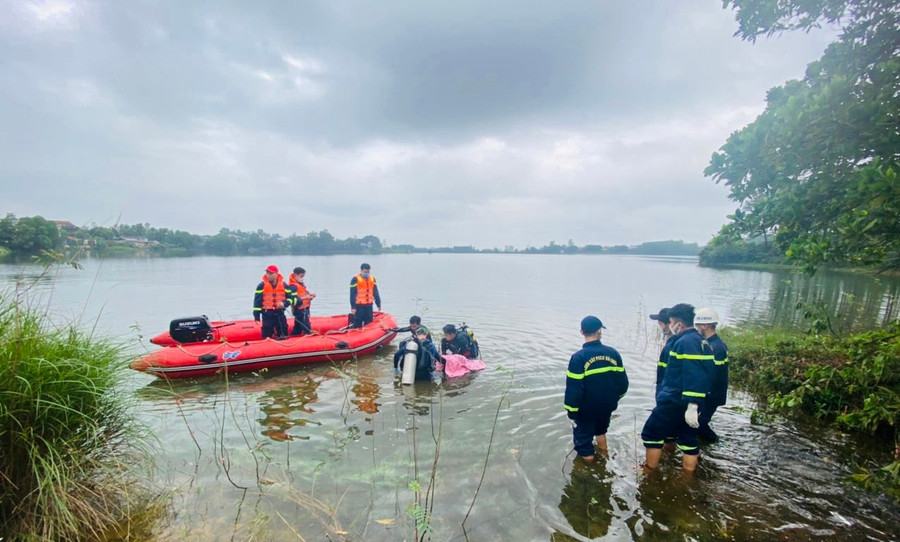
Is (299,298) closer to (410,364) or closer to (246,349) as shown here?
(246,349)

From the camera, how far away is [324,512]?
11.1 ft

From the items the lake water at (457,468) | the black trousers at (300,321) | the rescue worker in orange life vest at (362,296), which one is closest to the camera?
the lake water at (457,468)

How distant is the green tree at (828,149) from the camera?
3584mm

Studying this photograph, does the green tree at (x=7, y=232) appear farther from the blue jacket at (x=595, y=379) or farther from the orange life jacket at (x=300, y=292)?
the blue jacket at (x=595, y=379)

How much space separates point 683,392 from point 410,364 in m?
4.22

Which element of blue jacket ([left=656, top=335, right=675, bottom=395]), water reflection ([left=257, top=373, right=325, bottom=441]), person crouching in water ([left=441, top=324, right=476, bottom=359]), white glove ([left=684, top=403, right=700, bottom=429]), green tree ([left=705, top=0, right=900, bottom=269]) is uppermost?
green tree ([left=705, top=0, right=900, bottom=269])

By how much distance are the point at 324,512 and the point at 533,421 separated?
3.01 meters

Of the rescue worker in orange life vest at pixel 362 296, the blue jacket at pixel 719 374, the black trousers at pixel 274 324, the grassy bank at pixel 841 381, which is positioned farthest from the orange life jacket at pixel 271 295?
the grassy bank at pixel 841 381

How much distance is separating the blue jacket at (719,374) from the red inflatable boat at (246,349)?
21.0 ft

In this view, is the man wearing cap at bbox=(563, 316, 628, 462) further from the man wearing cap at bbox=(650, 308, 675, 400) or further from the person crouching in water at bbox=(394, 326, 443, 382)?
the person crouching in water at bbox=(394, 326, 443, 382)

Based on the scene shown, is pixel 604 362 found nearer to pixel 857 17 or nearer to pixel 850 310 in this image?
pixel 857 17

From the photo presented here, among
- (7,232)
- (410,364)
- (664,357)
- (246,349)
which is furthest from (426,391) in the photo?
(7,232)

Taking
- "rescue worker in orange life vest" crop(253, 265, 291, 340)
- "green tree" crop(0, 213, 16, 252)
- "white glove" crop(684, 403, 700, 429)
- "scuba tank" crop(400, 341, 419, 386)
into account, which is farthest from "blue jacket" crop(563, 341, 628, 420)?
"green tree" crop(0, 213, 16, 252)

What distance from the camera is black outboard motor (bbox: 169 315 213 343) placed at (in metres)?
7.52
